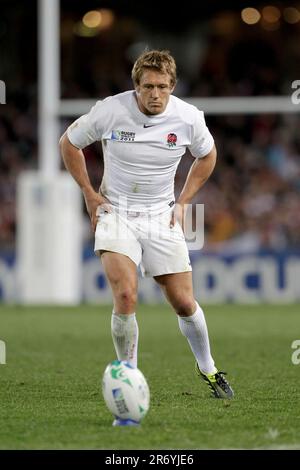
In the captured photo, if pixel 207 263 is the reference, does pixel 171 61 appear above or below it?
above

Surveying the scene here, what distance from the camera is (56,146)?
18.2 m

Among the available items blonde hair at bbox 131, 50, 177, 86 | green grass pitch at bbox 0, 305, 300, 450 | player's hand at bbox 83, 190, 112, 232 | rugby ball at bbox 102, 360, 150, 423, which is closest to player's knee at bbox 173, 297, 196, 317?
green grass pitch at bbox 0, 305, 300, 450

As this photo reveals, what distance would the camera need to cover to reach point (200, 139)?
7707 millimetres

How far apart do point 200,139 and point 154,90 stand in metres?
0.59

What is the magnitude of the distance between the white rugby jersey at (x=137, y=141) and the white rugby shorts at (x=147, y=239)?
9cm

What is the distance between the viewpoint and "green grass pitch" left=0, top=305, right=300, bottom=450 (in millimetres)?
6168

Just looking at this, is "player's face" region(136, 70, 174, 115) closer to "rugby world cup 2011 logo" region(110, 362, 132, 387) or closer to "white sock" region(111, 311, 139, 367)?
"white sock" region(111, 311, 139, 367)

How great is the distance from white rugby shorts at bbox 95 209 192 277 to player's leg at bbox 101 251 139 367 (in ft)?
0.34

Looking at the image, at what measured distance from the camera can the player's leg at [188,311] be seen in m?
7.58

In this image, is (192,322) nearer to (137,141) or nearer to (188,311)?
(188,311)

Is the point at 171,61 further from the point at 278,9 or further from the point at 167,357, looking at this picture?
the point at 278,9

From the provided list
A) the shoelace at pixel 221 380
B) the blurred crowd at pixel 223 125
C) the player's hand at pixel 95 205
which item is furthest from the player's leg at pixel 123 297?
the blurred crowd at pixel 223 125

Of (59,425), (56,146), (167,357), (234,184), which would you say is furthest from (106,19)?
(59,425)

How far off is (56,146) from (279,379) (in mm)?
9900
